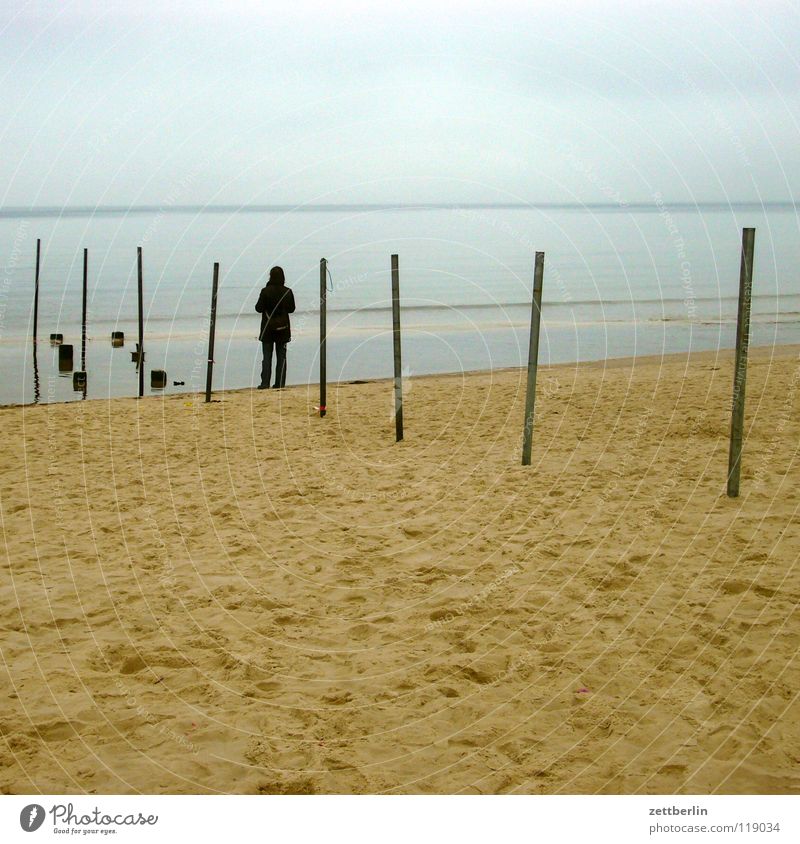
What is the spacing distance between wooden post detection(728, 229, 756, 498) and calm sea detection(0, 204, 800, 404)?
67.9 inches

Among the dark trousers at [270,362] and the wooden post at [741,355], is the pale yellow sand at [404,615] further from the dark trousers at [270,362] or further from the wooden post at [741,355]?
the dark trousers at [270,362]

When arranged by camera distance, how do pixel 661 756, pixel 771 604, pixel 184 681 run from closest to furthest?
pixel 661 756
pixel 184 681
pixel 771 604

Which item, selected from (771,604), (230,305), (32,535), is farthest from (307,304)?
(771,604)

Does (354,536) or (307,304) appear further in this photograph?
(307,304)

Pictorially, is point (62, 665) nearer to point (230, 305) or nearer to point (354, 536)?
point (354, 536)

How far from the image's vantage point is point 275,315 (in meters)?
14.5

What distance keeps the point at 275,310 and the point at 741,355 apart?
878 cm

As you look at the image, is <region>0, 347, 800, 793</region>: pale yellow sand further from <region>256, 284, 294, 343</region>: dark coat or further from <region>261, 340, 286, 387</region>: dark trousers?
<region>261, 340, 286, 387</region>: dark trousers

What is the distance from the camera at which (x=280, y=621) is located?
5277 mm

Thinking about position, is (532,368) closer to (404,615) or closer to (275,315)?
(404,615)

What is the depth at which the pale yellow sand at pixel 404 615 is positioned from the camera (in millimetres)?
3842

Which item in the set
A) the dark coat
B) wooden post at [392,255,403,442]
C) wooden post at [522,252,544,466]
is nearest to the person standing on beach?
the dark coat

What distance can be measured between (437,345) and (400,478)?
15.3 meters

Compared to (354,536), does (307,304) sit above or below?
above
